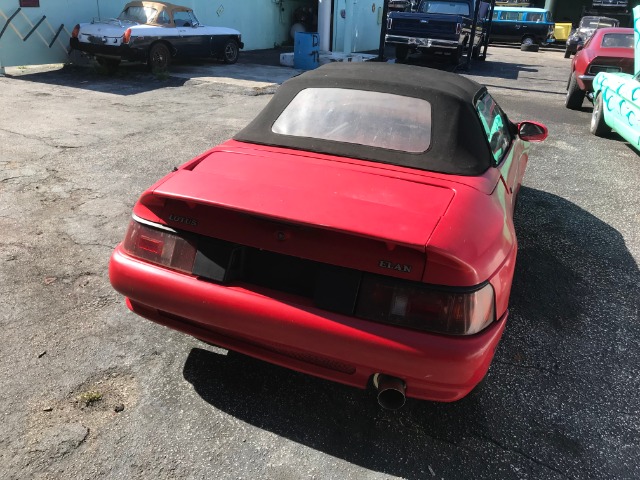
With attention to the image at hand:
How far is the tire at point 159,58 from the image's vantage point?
11.3 metres

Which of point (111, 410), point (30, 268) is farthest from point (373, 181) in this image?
point (30, 268)

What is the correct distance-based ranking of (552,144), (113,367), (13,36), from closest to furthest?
(113,367) < (552,144) < (13,36)

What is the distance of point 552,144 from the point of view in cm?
728

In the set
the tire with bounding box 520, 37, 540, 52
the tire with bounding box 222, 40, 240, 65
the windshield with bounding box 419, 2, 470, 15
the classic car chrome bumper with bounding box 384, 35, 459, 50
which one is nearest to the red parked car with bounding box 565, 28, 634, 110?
the classic car chrome bumper with bounding box 384, 35, 459, 50

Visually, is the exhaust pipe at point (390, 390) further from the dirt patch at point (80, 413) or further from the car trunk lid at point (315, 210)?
the dirt patch at point (80, 413)

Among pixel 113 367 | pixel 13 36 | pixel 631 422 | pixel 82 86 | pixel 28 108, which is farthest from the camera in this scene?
pixel 13 36

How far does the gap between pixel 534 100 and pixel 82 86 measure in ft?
32.5

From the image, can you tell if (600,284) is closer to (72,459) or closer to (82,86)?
(72,459)

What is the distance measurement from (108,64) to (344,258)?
12.0m

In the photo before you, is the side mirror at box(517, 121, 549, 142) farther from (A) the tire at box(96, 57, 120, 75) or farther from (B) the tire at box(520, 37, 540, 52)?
(B) the tire at box(520, 37, 540, 52)

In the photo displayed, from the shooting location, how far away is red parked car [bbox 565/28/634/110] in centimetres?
900

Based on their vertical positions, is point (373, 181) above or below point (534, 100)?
above

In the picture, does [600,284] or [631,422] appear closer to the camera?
[631,422]

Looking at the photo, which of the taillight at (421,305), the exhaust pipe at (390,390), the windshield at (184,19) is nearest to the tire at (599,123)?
the taillight at (421,305)
